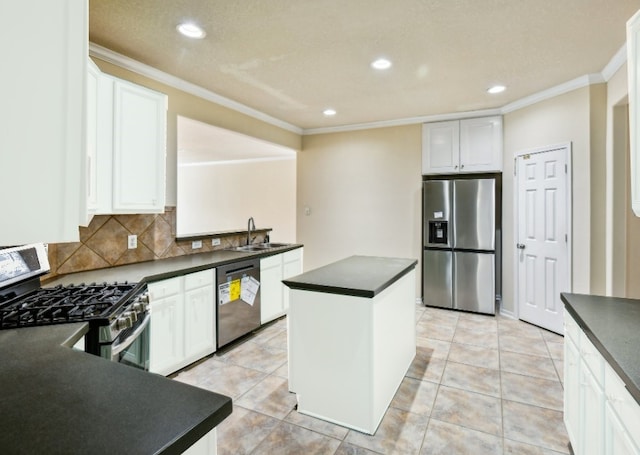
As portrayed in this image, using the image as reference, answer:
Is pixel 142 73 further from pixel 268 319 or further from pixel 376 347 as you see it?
pixel 376 347

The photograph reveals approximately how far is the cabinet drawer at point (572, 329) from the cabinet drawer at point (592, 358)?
0.23ft

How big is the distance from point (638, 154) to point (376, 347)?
1554 millimetres

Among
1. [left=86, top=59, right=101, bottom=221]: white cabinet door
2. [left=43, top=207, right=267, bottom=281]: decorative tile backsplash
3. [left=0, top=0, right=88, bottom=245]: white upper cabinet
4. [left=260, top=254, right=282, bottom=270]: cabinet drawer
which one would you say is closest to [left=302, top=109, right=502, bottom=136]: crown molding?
[left=260, top=254, right=282, bottom=270]: cabinet drawer

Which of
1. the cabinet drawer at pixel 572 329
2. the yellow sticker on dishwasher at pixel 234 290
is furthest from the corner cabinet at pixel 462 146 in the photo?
the yellow sticker on dishwasher at pixel 234 290

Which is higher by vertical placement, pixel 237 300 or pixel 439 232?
pixel 439 232

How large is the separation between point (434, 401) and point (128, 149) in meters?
2.94

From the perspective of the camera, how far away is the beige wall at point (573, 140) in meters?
3.34

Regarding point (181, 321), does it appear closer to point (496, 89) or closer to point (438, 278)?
point (438, 278)

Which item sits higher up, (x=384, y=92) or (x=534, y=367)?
(x=384, y=92)

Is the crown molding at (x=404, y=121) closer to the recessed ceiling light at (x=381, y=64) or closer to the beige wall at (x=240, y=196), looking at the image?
the recessed ceiling light at (x=381, y=64)

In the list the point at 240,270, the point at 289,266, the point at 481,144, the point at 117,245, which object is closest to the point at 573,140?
the point at 481,144

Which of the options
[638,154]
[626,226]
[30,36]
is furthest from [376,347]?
[626,226]

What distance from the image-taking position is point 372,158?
5043 mm

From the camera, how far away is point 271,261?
377cm
